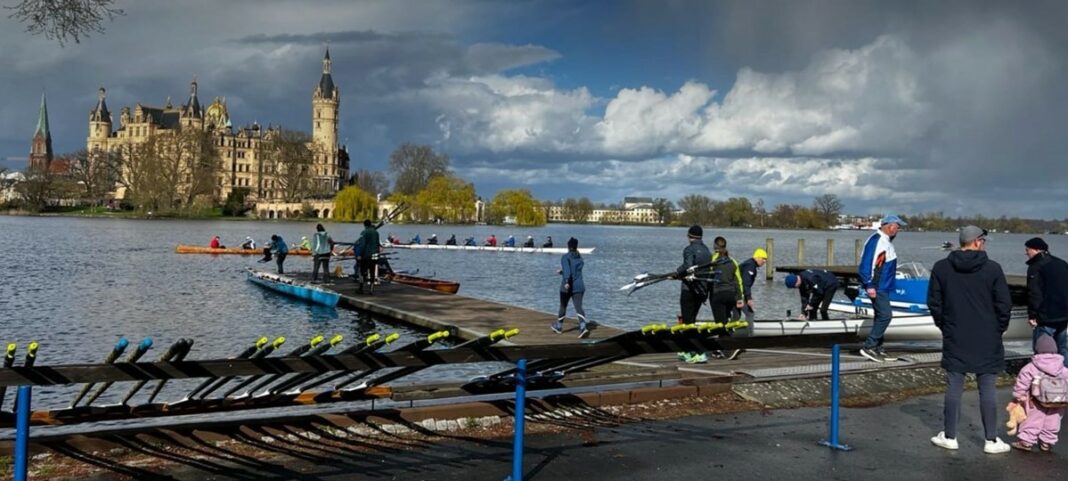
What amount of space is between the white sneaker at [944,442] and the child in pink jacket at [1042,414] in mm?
602

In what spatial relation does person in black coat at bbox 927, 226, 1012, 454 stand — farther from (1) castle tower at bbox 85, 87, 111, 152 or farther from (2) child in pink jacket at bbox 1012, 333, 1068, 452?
(1) castle tower at bbox 85, 87, 111, 152

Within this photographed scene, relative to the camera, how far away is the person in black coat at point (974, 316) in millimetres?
7543

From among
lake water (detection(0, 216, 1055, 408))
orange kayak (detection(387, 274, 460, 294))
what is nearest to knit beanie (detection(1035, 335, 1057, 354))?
lake water (detection(0, 216, 1055, 408))

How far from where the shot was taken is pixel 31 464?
6.54 metres

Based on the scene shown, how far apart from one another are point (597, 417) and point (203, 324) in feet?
65.3

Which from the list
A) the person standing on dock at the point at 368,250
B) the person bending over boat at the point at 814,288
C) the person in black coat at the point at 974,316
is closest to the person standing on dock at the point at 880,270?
the person in black coat at the point at 974,316

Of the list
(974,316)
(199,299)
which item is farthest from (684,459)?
(199,299)

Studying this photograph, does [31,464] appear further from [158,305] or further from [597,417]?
[158,305]

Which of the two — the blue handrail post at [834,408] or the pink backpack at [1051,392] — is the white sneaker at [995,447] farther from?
the blue handrail post at [834,408]

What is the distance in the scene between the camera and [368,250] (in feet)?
86.9

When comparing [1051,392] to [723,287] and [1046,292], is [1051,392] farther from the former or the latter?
[723,287]

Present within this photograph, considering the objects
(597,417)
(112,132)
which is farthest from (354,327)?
(112,132)

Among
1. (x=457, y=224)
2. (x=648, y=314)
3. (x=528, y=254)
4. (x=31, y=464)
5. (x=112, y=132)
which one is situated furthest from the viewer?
(x=112, y=132)

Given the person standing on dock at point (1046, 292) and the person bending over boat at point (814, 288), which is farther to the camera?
the person bending over boat at point (814, 288)
